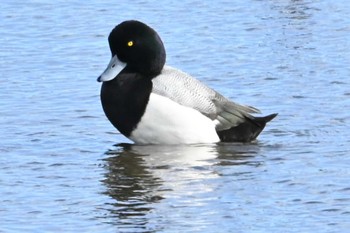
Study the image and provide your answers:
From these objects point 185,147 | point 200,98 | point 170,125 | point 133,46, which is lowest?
point 185,147

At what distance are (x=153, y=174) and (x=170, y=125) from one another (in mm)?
949

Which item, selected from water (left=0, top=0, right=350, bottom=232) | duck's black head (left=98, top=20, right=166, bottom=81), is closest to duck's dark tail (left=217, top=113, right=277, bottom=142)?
water (left=0, top=0, right=350, bottom=232)

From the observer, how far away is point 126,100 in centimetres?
1160

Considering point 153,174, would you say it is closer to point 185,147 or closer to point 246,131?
point 185,147

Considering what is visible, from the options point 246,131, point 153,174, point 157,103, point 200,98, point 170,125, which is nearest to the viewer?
point 153,174

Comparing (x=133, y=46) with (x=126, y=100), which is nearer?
(x=126, y=100)

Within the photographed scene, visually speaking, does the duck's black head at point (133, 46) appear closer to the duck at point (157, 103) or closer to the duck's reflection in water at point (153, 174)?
the duck at point (157, 103)

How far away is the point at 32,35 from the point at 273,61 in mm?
3190

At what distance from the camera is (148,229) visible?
29.7ft

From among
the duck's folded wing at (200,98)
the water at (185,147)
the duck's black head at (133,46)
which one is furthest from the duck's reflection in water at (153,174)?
the duck's black head at (133,46)

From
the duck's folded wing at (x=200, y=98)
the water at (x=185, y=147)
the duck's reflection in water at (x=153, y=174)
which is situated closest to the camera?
the water at (x=185, y=147)

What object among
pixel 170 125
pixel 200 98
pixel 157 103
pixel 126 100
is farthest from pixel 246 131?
pixel 126 100

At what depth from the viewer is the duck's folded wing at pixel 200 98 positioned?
38.4 ft

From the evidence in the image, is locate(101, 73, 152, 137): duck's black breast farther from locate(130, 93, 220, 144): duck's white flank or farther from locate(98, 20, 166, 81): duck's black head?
locate(98, 20, 166, 81): duck's black head
